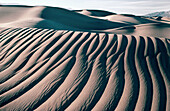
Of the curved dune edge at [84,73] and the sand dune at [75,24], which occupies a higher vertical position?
the sand dune at [75,24]

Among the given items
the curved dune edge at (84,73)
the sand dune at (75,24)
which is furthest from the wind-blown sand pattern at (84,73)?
the sand dune at (75,24)

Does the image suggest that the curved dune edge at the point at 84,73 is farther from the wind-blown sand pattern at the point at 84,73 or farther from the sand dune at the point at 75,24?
the sand dune at the point at 75,24

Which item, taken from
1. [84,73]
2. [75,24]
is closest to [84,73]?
[84,73]

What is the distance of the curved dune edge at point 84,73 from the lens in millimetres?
1571

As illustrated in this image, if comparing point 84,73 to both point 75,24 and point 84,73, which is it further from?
point 75,24

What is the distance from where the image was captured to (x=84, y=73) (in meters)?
1.96

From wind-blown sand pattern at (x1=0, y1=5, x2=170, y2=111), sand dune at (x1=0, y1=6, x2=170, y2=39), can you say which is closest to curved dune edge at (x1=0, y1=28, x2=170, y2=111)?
wind-blown sand pattern at (x1=0, y1=5, x2=170, y2=111)

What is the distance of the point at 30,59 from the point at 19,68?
22 centimetres

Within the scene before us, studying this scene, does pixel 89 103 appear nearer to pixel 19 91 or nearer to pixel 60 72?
pixel 60 72

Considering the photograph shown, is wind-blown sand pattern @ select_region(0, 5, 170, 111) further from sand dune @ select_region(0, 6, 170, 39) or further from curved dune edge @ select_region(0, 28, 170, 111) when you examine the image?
sand dune @ select_region(0, 6, 170, 39)

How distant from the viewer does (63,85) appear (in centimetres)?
177

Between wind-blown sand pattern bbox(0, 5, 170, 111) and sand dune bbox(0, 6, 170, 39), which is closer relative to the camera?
wind-blown sand pattern bbox(0, 5, 170, 111)

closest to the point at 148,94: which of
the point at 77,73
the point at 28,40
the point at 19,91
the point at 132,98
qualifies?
the point at 132,98

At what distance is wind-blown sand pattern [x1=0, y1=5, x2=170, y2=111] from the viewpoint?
1.57m
